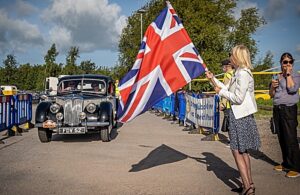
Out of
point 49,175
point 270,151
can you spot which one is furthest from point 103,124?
point 270,151

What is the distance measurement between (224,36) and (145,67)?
3411 cm

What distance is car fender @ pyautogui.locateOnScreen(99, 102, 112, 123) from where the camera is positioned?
10.1 metres

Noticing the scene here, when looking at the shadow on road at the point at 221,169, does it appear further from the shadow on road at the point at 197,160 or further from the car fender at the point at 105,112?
the car fender at the point at 105,112

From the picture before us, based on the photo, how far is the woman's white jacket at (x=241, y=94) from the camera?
182 inches

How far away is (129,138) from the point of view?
11156 mm

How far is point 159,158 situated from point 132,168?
1.12 meters

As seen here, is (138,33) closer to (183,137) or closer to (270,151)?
(183,137)

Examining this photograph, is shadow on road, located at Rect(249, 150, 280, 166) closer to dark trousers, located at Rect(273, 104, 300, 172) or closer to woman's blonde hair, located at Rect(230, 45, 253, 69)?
dark trousers, located at Rect(273, 104, 300, 172)

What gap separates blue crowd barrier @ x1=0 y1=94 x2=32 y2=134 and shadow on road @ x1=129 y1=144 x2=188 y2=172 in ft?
17.5

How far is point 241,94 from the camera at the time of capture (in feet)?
15.1

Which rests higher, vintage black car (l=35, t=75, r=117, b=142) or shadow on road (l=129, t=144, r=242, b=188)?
vintage black car (l=35, t=75, r=117, b=142)

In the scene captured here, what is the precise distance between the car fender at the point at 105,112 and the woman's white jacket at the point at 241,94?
228 inches

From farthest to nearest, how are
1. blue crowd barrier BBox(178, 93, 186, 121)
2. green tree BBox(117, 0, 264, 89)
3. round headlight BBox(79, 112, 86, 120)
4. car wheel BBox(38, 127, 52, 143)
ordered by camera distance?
green tree BBox(117, 0, 264, 89)
blue crowd barrier BBox(178, 93, 186, 121)
car wheel BBox(38, 127, 52, 143)
round headlight BBox(79, 112, 86, 120)

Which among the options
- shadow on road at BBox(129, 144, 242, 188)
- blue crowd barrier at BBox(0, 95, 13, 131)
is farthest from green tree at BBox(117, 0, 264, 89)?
shadow on road at BBox(129, 144, 242, 188)
